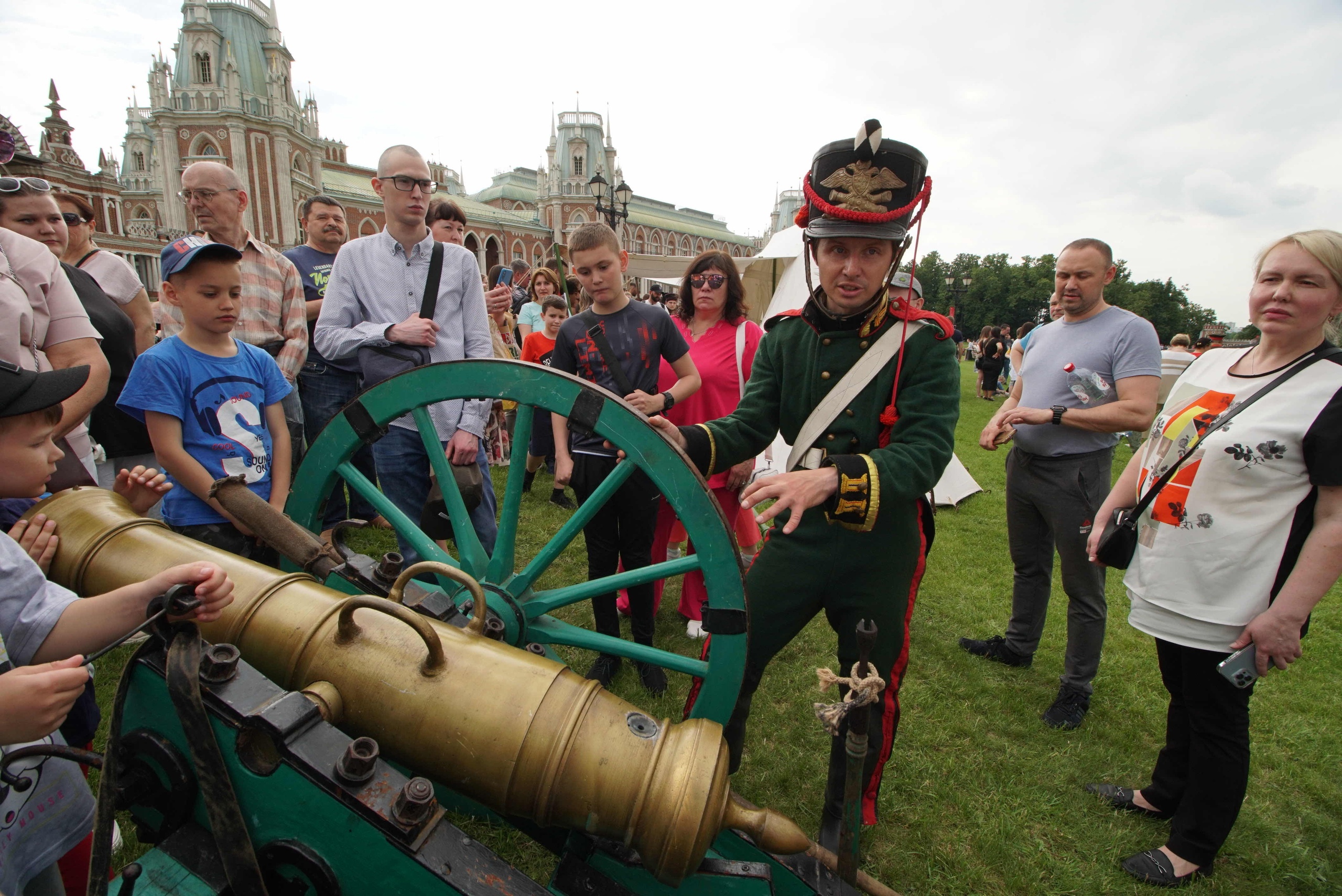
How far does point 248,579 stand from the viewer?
54.5 inches

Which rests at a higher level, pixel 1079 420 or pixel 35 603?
pixel 1079 420

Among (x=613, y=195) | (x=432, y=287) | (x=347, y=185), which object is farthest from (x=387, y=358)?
(x=347, y=185)

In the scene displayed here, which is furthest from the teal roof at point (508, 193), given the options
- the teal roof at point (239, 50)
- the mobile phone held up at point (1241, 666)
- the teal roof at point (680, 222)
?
the mobile phone held up at point (1241, 666)

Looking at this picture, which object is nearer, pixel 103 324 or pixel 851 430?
pixel 851 430

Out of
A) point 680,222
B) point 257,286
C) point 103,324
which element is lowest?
point 103,324

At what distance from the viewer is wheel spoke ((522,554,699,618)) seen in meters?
1.69

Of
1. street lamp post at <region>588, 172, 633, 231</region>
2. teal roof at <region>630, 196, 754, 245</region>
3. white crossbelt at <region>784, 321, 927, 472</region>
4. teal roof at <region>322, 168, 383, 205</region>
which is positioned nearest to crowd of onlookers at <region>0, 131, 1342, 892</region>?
white crossbelt at <region>784, 321, 927, 472</region>

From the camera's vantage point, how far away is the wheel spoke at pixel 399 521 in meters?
1.84

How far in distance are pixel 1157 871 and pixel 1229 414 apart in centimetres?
146

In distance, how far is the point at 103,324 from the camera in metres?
2.67

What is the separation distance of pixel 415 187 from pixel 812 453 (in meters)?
2.01

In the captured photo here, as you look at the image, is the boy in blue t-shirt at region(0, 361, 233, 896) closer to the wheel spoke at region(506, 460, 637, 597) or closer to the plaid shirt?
the wheel spoke at region(506, 460, 637, 597)

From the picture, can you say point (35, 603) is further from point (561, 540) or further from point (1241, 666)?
point (1241, 666)

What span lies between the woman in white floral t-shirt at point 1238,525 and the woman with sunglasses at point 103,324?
382 cm
